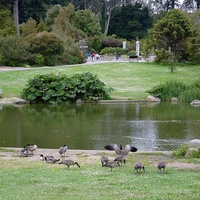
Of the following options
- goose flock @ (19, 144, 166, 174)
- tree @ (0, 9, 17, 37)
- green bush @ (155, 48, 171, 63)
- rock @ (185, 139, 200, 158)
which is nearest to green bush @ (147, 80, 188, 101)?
green bush @ (155, 48, 171, 63)

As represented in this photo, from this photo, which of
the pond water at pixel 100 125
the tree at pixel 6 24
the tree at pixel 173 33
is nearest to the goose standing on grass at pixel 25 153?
the pond water at pixel 100 125

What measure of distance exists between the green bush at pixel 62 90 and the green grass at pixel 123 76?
169 cm

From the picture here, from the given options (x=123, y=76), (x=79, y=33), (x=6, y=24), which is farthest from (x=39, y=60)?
(x=79, y=33)

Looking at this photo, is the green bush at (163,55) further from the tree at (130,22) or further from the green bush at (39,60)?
the tree at (130,22)

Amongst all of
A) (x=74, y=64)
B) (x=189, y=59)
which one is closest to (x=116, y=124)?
(x=74, y=64)

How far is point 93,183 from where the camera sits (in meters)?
10.1

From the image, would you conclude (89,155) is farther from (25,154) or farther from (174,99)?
(174,99)

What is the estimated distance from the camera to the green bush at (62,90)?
3497cm

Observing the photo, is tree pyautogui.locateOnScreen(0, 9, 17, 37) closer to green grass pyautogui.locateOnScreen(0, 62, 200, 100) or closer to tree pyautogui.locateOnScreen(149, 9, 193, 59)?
green grass pyautogui.locateOnScreen(0, 62, 200, 100)

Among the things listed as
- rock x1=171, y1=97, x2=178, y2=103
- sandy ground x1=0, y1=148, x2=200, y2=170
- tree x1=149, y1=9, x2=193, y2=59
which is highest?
tree x1=149, y1=9, x2=193, y2=59

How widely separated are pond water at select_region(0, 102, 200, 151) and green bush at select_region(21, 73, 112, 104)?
1460mm

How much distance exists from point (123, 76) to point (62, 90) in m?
13.2

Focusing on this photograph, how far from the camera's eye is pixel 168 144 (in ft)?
61.1

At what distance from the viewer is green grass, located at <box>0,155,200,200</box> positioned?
8680 millimetres
